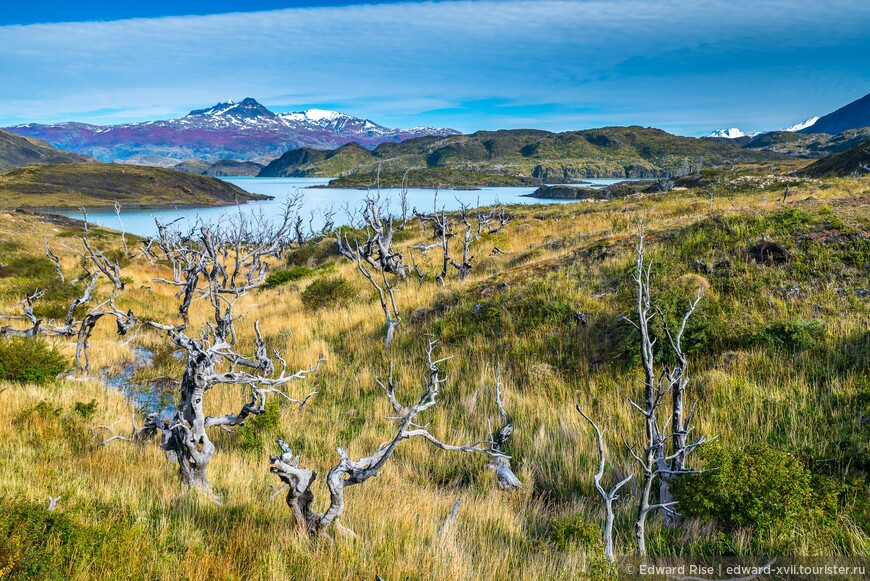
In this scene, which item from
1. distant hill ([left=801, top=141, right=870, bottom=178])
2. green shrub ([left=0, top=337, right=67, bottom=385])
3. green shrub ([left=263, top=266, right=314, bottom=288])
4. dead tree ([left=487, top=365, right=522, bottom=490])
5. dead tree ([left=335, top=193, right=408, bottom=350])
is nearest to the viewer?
dead tree ([left=487, top=365, right=522, bottom=490])

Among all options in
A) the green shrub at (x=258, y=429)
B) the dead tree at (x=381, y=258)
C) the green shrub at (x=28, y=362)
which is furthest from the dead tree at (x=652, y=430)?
the green shrub at (x=28, y=362)

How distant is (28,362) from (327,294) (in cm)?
742

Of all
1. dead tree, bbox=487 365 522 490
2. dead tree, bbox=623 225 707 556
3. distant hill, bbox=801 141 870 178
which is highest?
distant hill, bbox=801 141 870 178

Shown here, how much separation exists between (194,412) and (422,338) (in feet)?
18.4

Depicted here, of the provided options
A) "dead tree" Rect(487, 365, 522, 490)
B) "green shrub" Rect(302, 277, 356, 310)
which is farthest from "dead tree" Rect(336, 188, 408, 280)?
"dead tree" Rect(487, 365, 522, 490)

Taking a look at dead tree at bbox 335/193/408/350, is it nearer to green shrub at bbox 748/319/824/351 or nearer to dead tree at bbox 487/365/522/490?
dead tree at bbox 487/365/522/490

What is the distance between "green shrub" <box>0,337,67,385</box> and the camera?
7836 mm

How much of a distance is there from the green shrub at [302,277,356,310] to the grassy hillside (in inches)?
101

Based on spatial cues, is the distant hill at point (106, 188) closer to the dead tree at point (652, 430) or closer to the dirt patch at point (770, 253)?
the dirt patch at point (770, 253)

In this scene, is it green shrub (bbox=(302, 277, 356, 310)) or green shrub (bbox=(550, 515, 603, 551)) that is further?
green shrub (bbox=(302, 277, 356, 310))

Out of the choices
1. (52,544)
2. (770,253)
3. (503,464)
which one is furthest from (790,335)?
(52,544)

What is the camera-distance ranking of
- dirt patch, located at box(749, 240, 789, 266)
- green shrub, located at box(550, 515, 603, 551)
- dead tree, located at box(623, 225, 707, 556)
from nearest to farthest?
dead tree, located at box(623, 225, 707, 556)
green shrub, located at box(550, 515, 603, 551)
dirt patch, located at box(749, 240, 789, 266)

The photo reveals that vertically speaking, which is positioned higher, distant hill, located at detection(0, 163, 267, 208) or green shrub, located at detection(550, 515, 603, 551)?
distant hill, located at detection(0, 163, 267, 208)

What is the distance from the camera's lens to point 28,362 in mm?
8148
